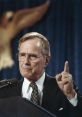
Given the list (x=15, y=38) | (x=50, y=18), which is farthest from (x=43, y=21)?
(x=15, y=38)

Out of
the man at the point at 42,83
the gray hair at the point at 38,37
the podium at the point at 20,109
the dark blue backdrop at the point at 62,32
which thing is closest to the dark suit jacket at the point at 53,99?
the man at the point at 42,83

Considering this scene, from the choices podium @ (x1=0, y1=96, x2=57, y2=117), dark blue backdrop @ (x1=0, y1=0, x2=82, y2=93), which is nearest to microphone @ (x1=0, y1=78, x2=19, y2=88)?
podium @ (x1=0, y1=96, x2=57, y2=117)

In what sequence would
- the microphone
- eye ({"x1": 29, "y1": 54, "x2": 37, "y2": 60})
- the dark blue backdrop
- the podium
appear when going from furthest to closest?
the dark blue backdrop → eye ({"x1": 29, "y1": 54, "x2": 37, "y2": 60}) → the microphone → the podium

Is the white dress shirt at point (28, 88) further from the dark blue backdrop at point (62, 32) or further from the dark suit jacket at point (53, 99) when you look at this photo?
the dark blue backdrop at point (62, 32)

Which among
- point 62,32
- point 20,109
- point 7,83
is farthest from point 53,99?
point 62,32

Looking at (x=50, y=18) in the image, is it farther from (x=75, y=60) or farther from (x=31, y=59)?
(x=31, y=59)

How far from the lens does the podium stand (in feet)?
1.44

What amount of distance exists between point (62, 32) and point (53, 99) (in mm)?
1474

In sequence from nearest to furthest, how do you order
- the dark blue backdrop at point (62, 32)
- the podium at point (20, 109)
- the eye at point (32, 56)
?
the podium at point (20, 109) → the eye at point (32, 56) → the dark blue backdrop at point (62, 32)

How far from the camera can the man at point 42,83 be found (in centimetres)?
81

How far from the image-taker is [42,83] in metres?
0.96

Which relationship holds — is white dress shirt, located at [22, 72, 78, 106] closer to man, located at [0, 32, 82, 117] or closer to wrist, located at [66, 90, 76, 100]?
man, located at [0, 32, 82, 117]

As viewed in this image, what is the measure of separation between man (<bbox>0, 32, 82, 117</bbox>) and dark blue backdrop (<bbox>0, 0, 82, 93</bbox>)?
132 cm

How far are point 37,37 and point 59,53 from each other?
142cm
